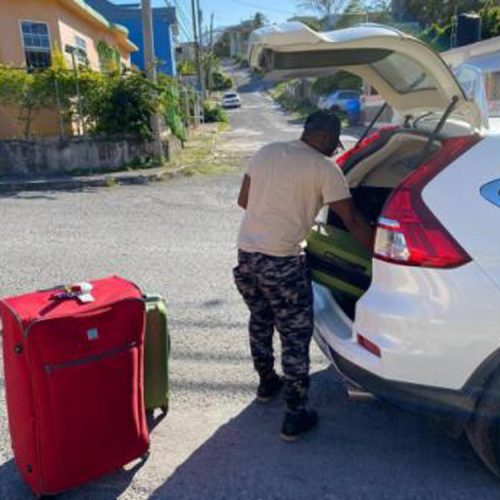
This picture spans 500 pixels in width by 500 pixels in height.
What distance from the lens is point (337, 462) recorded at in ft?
9.66

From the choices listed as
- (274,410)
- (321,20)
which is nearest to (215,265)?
(274,410)

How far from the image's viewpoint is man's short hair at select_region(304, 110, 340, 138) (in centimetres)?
292

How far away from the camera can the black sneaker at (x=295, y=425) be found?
3.13 metres

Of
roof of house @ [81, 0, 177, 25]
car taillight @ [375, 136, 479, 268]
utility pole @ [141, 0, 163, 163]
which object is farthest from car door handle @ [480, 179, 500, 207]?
roof of house @ [81, 0, 177, 25]

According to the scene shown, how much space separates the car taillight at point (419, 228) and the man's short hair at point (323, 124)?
1.68ft

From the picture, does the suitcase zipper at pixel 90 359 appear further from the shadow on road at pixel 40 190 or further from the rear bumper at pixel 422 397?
the shadow on road at pixel 40 190

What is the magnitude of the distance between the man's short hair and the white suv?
0.26 metres

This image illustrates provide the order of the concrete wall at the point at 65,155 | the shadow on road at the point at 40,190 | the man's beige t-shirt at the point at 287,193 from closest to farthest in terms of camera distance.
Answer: the man's beige t-shirt at the point at 287,193, the shadow on road at the point at 40,190, the concrete wall at the point at 65,155

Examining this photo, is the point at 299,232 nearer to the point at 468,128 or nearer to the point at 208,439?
the point at 468,128

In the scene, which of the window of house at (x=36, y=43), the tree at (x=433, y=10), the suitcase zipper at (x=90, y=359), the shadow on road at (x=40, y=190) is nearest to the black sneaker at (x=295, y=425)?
the suitcase zipper at (x=90, y=359)

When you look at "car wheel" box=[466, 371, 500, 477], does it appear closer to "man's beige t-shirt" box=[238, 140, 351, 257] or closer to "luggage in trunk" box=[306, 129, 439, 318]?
"luggage in trunk" box=[306, 129, 439, 318]

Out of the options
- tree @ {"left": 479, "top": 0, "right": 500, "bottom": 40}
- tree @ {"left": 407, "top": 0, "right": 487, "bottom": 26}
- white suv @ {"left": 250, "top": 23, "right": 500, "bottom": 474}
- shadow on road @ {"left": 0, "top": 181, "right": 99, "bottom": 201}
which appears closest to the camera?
white suv @ {"left": 250, "top": 23, "right": 500, "bottom": 474}

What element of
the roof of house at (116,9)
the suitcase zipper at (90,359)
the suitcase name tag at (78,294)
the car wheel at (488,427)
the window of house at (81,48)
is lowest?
the car wheel at (488,427)

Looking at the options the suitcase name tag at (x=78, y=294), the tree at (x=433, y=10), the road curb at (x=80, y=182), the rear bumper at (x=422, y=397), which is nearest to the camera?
the rear bumper at (x=422, y=397)
